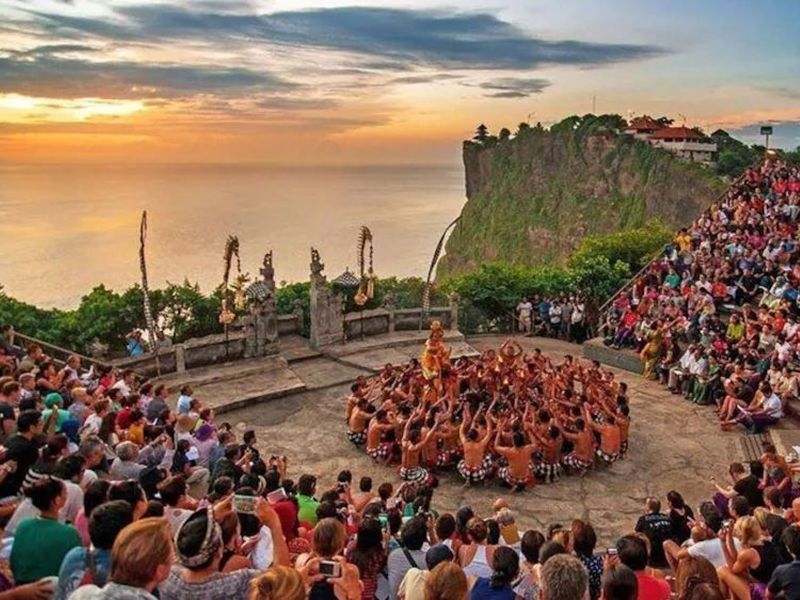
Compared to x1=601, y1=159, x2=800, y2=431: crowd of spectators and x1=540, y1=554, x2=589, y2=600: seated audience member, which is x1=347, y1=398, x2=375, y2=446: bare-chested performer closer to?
x1=601, y1=159, x2=800, y2=431: crowd of spectators

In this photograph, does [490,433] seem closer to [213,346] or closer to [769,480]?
[769,480]

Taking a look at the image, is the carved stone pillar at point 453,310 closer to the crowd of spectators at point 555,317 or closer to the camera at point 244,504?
the crowd of spectators at point 555,317

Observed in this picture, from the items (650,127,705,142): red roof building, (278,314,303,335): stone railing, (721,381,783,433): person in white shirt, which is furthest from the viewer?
(650,127,705,142): red roof building

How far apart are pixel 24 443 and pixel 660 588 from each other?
527 centimetres

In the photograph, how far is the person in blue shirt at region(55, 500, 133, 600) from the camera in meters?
4.11

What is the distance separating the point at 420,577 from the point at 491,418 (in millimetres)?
7074

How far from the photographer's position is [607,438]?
1200 cm

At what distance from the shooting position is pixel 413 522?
5.70 m

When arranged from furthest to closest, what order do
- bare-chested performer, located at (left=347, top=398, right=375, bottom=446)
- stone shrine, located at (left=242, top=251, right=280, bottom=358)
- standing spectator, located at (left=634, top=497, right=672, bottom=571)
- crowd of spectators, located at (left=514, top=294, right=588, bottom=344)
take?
crowd of spectators, located at (left=514, top=294, right=588, bottom=344)
stone shrine, located at (left=242, top=251, right=280, bottom=358)
bare-chested performer, located at (left=347, top=398, right=375, bottom=446)
standing spectator, located at (left=634, top=497, right=672, bottom=571)

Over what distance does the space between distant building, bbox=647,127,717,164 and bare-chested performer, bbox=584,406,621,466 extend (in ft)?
215

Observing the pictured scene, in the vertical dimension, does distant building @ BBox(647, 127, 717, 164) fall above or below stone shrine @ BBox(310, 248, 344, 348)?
above

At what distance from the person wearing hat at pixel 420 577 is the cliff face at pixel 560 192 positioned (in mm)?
60465

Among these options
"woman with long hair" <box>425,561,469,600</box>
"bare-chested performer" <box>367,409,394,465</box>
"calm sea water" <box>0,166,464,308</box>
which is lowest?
"calm sea water" <box>0,166,464,308</box>

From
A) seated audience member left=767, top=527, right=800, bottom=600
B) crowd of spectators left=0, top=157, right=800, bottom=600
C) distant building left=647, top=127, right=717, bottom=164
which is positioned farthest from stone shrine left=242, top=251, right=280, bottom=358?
distant building left=647, top=127, right=717, bottom=164
